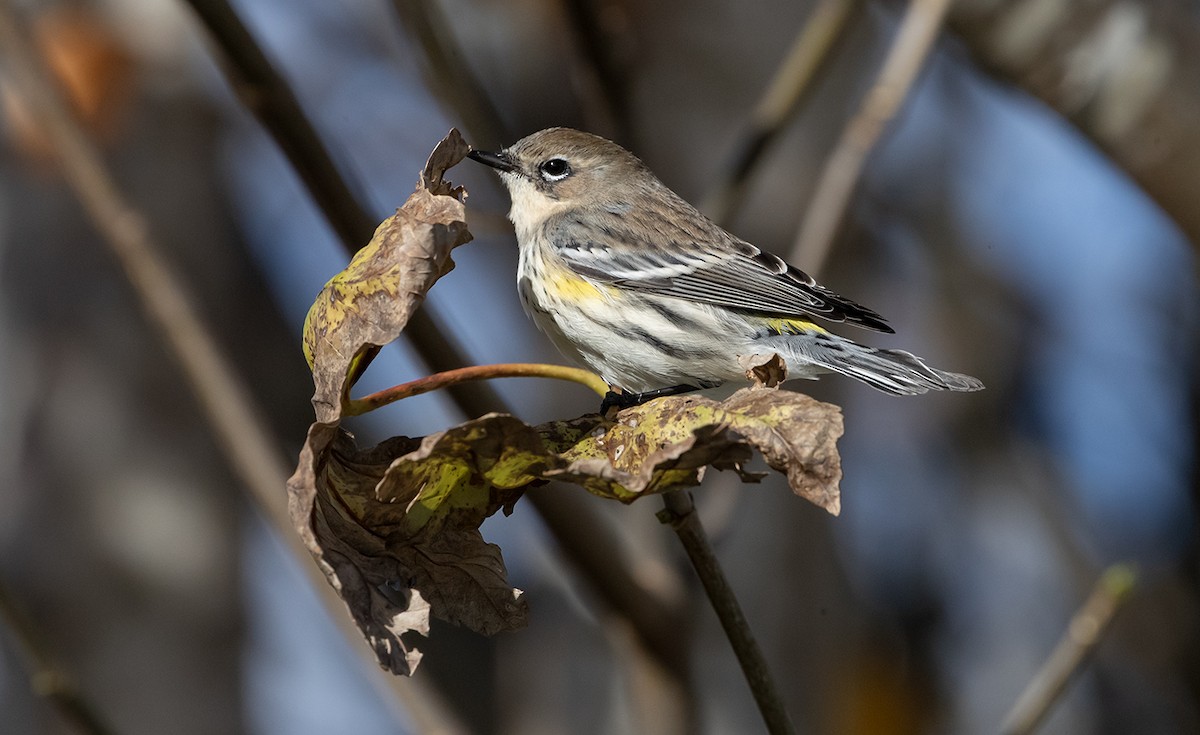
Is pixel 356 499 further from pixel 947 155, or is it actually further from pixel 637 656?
pixel 947 155

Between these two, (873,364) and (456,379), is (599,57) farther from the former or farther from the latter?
(456,379)

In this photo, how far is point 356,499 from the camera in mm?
1895

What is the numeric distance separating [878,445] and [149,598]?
4359 millimetres

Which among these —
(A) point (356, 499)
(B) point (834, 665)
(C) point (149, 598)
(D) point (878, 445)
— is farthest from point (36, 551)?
(A) point (356, 499)

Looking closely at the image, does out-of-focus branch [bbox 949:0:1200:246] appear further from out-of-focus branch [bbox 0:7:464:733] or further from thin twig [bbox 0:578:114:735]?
thin twig [bbox 0:578:114:735]

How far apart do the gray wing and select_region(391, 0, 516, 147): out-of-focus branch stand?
0.47 m

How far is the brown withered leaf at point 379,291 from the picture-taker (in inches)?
70.4

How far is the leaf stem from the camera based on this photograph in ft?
6.07

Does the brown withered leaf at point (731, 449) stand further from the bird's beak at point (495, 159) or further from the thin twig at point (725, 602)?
the bird's beak at point (495, 159)

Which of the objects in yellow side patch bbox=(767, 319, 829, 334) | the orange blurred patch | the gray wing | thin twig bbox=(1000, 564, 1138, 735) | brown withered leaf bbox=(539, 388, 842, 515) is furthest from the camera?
the orange blurred patch

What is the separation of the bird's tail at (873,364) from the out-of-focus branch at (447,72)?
1126mm

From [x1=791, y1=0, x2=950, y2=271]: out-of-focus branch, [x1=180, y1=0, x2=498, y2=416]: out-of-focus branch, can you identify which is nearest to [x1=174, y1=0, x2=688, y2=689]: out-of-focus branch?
[x1=180, y1=0, x2=498, y2=416]: out-of-focus branch

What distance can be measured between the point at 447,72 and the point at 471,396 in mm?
1173

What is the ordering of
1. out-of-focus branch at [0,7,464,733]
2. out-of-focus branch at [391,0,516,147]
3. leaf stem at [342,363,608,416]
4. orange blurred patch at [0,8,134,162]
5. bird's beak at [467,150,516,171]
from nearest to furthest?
leaf stem at [342,363,608,416], out-of-focus branch at [0,7,464,733], out-of-focus branch at [391,0,516,147], bird's beak at [467,150,516,171], orange blurred patch at [0,8,134,162]
